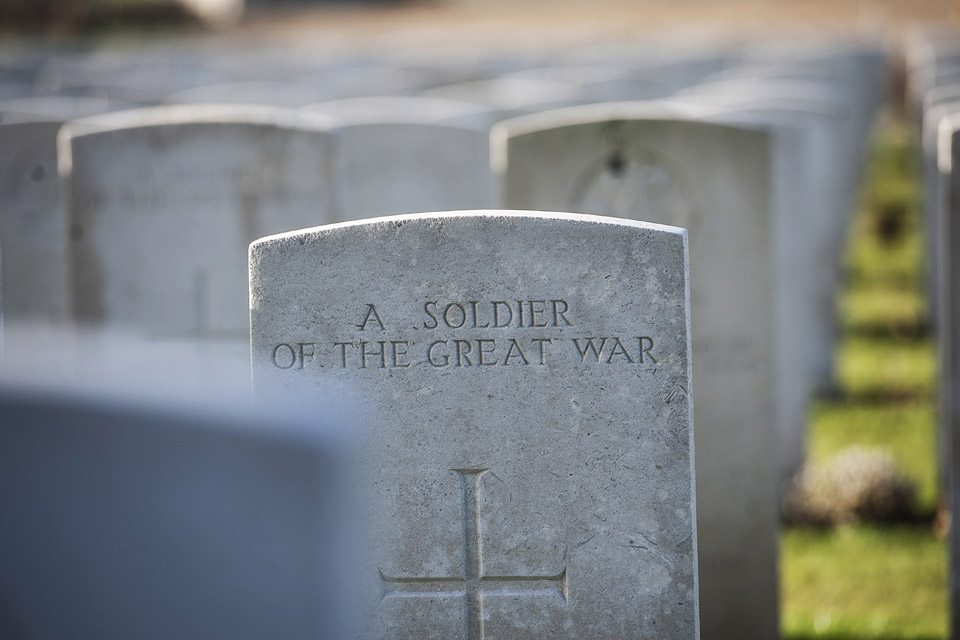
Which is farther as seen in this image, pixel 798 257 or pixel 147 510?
pixel 798 257

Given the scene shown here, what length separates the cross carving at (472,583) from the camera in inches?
94.2

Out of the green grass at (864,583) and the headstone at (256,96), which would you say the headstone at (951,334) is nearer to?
the green grass at (864,583)

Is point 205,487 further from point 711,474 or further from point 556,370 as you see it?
point 711,474

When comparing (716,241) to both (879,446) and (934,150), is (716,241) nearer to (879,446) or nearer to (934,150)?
(934,150)

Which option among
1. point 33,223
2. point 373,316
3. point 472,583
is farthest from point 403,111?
point 472,583

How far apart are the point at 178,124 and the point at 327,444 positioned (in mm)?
2483

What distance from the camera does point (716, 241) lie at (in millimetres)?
3740

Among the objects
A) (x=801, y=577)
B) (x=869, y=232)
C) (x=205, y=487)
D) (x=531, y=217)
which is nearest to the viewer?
(x=205, y=487)

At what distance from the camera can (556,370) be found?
2342 mm

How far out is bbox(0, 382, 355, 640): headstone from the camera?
1880mm

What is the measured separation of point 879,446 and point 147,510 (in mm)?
4747

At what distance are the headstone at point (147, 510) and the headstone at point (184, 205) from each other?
7.41 feet

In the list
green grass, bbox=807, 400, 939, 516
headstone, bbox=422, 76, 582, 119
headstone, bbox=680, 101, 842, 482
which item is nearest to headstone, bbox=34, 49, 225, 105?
headstone, bbox=422, 76, 582, 119

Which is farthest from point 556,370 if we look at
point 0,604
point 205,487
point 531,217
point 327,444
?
point 0,604
